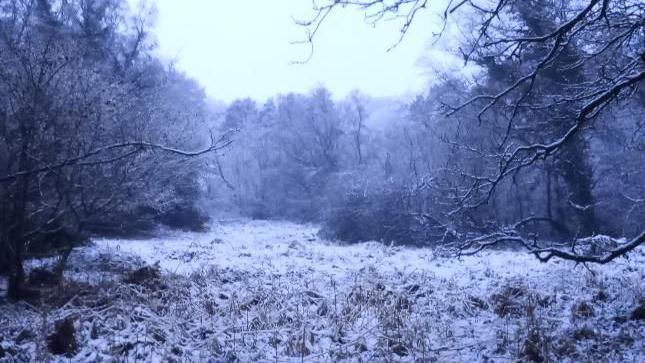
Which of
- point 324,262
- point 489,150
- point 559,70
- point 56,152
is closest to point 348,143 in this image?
point 489,150

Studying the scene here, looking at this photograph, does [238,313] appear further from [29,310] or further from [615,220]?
[615,220]

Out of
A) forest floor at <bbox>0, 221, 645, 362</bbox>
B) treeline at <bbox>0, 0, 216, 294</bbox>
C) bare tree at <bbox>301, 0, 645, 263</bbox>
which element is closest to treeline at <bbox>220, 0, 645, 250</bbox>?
bare tree at <bbox>301, 0, 645, 263</bbox>

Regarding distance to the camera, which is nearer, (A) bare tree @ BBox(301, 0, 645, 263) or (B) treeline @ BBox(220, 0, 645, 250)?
(A) bare tree @ BBox(301, 0, 645, 263)

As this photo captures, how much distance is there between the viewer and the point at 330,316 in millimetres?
6680

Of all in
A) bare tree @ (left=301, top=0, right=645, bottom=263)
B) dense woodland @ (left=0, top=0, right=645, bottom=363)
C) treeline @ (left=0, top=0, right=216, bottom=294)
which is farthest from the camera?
treeline @ (left=0, top=0, right=216, bottom=294)

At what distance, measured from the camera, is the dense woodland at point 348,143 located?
536cm

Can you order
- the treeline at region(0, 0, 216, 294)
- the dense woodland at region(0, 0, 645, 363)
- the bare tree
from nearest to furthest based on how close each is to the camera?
the bare tree < the dense woodland at region(0, 0, 645, 363) < the treeline at region(0, 0, 216, 294)

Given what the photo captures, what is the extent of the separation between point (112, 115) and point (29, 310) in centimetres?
410

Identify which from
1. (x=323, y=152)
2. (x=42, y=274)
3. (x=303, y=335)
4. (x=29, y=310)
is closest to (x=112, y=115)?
(x=42, y=274)

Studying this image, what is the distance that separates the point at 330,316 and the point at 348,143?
34.7 metres

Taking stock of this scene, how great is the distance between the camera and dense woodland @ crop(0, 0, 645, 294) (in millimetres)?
5363

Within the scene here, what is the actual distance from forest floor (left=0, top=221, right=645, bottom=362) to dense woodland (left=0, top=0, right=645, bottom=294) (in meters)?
0.88

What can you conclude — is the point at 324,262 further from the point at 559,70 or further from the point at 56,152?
the point at 559,70

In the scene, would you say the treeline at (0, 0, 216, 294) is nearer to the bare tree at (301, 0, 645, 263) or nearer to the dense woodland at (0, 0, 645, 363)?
the dense woodland at (0, 0, 645, 363)
